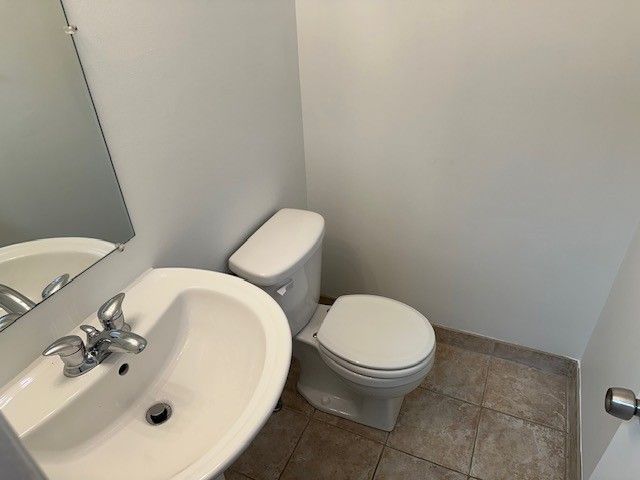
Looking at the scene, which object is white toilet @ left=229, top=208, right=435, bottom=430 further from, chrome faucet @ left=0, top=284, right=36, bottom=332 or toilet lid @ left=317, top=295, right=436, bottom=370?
chrome faucet @ left=0, top=284, right=36, bottom=332

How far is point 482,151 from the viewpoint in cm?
150

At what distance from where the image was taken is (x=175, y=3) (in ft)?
3.34

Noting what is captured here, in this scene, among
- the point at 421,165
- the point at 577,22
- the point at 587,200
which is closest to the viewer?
the point at 577,22

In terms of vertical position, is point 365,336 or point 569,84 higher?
point 569,84

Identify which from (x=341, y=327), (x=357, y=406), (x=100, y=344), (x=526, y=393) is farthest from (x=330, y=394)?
(x=100, y=344)

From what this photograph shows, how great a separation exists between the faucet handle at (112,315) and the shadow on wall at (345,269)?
4.01 feet

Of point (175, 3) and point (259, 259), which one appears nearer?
point (175, 3)

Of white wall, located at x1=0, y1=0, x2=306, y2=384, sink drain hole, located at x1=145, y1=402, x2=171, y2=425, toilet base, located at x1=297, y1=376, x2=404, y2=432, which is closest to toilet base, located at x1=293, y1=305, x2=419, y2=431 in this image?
toilet base, located at x1=297, y1=376, x2=404, y2=432

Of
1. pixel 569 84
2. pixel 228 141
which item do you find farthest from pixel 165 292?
pixel 569 84

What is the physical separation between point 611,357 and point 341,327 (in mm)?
874

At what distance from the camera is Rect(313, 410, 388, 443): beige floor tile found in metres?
1.66

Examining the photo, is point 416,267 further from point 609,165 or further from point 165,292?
point 165,292

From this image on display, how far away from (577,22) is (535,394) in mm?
1399

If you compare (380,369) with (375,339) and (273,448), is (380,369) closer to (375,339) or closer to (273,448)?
(375,339)
